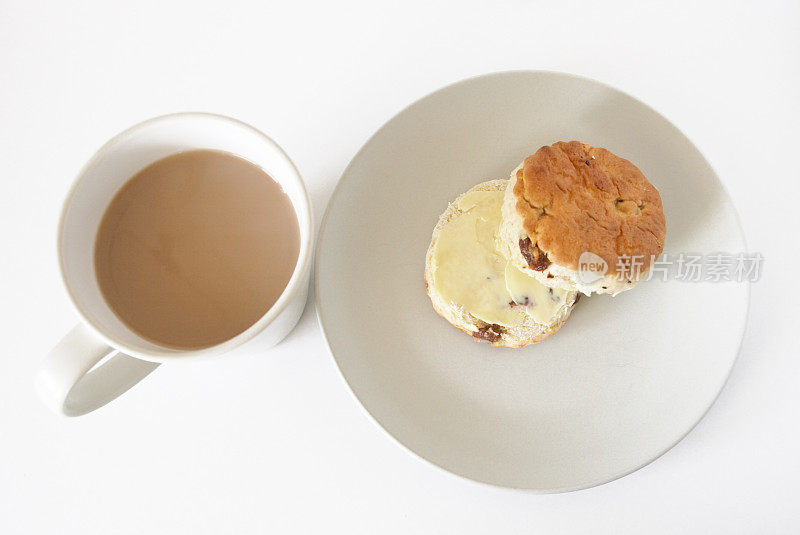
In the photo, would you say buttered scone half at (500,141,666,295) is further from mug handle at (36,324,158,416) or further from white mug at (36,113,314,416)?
mug handle at (36,324,158,416)

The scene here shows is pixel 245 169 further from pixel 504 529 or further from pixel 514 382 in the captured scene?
pixel 504 529

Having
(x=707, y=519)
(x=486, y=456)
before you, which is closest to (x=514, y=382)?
(x=486, y=456)

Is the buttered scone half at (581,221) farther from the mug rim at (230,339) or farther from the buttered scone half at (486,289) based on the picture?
the mug rim at (230,339)

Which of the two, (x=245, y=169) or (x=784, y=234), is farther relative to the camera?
(x=784, y=234)

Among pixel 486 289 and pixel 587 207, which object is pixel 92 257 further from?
pixel 587 207

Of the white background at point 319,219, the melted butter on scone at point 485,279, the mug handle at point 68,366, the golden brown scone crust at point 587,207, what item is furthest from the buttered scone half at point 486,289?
the mug handle at point 68,366

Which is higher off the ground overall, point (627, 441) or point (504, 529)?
point (627, 441)
